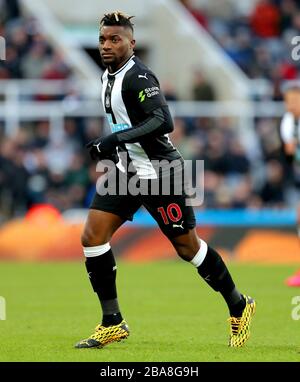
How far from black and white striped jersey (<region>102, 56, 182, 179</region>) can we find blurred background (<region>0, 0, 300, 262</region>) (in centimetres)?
870

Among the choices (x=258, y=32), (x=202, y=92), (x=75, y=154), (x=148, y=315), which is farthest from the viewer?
(x=258, y=32)

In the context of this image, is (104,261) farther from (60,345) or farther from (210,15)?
(210,15)

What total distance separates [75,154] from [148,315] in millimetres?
9285

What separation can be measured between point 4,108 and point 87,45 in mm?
4927

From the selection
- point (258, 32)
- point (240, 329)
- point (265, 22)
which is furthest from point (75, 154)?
point (240, 329)

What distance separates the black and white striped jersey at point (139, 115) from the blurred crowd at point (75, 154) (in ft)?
34.3

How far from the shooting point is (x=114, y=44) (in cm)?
835

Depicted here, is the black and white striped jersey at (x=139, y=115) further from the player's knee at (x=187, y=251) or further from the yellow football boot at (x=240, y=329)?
the yellow football boot at (x=240, y=329)

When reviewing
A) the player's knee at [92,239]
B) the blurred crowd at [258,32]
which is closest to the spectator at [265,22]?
the blurred crowd at [258,32]

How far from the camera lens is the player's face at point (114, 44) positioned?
8336 mm

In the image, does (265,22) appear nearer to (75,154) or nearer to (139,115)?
(75,154)

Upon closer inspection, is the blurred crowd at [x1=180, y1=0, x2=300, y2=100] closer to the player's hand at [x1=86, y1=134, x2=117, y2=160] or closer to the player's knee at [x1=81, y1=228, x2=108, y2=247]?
the player's knee at [x1=81, y1=228, x2=108, y2=247]

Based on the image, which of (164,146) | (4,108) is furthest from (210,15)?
(164,146)

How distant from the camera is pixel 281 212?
701 inches
